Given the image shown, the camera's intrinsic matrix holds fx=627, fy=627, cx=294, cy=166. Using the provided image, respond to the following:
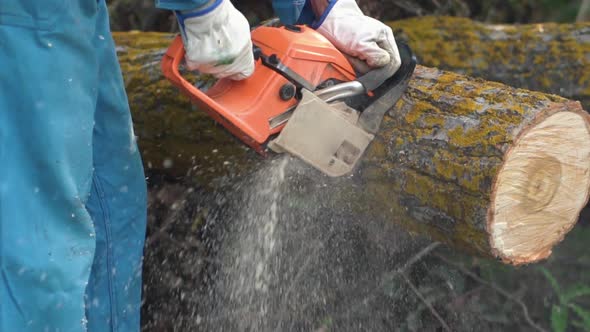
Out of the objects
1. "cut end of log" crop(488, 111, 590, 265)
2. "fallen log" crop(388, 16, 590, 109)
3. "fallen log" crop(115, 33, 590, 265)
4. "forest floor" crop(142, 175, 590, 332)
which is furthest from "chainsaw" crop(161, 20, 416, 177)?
"fallen log" crop(388, 16, 590, 109)

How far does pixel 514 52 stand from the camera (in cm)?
310

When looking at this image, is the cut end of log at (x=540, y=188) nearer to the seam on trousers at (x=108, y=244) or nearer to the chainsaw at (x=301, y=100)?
the chainsaw at (x=301, y=100)

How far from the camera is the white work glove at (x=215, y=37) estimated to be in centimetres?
175

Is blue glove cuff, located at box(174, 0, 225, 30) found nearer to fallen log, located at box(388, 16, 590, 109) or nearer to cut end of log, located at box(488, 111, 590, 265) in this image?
cut end of log, located at box(488, 111, 590, 265)

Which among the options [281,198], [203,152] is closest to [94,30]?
[281,198]

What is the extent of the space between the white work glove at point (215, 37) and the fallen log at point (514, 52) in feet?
4.97

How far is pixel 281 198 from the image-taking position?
2.39 metres

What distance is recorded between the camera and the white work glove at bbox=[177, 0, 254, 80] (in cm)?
175

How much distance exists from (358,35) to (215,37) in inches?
19.9

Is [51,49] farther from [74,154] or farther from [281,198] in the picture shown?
[281,198]

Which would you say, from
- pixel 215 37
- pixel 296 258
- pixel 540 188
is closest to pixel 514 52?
pixel 540 188

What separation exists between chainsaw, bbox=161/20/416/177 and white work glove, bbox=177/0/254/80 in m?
0.09

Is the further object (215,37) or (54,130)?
(215,37)

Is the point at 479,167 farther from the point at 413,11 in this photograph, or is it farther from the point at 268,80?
the point at 413,11
